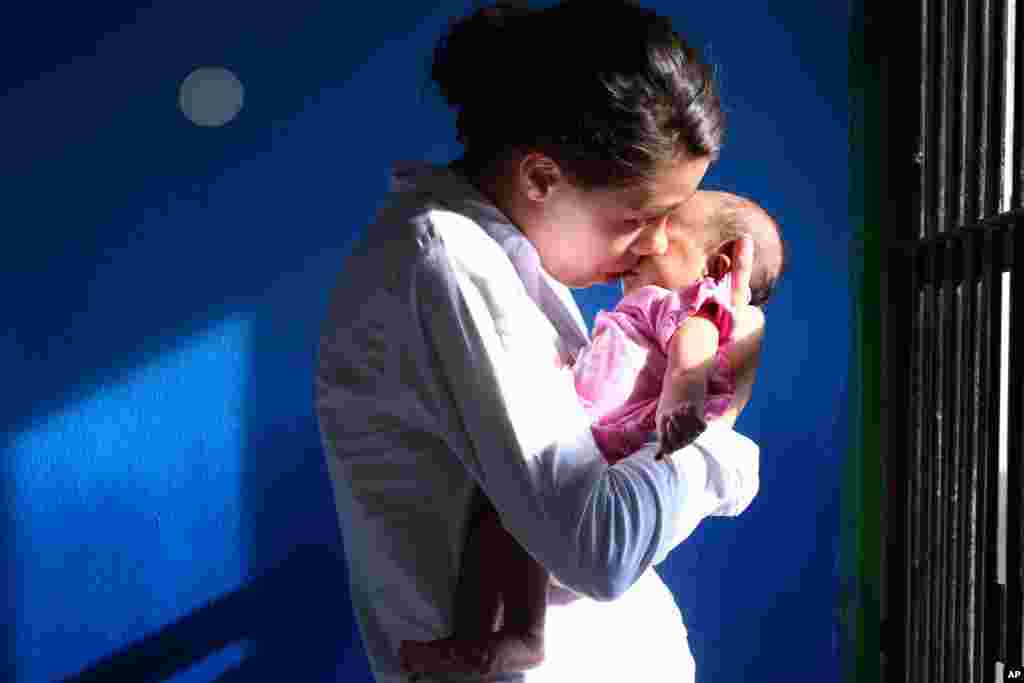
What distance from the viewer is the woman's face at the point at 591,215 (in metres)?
1.19

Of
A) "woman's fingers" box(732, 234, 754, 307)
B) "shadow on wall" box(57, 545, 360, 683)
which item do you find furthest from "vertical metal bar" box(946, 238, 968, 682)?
"shadow on wall" box(57, 545, 360, 683)

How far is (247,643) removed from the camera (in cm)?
222

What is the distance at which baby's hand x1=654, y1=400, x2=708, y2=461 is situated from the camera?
1123 millimetres

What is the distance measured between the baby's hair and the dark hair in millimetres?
395

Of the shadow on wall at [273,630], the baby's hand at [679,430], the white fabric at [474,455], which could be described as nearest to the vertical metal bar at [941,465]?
the white fabric at [474,455]

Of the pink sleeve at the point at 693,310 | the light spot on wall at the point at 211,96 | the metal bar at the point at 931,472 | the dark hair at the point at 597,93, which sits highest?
the light spot on wall at the point at 211,96

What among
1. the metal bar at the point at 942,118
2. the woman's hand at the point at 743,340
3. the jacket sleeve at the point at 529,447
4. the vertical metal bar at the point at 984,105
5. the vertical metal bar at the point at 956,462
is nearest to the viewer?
the jacket sleeve at the point at 529,447

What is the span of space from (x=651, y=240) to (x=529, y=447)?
15.1 inches

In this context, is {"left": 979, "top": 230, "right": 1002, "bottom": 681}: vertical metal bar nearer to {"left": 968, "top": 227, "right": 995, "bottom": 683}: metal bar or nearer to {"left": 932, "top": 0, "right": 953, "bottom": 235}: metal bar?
{"left": 968, "top": 227, "right": 995, "bottom": 683}: metal bar

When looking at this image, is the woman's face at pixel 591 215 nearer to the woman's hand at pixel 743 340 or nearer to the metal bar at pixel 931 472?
the woman's hand at pixel 743 340

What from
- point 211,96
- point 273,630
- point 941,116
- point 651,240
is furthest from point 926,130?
point 273,630

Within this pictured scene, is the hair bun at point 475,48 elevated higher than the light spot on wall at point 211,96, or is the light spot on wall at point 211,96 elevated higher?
the light spot on wall at point 211,96

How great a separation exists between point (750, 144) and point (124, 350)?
1337 millimetres

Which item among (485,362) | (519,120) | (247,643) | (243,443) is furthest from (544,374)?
(247,643)
